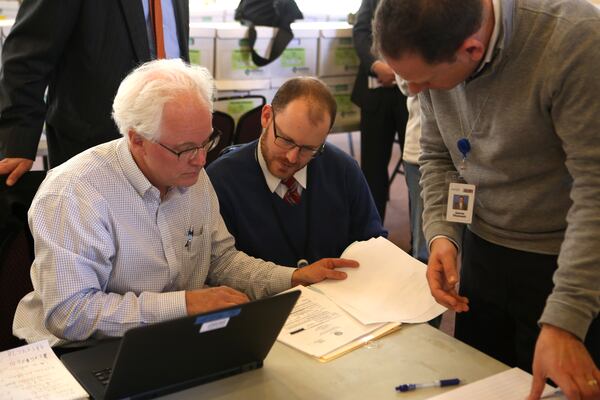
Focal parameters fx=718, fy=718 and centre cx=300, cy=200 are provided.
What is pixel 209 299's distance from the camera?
5.23 ft

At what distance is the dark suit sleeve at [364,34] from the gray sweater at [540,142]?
218 centimetres

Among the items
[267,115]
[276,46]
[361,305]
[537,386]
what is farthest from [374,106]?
[537,386]

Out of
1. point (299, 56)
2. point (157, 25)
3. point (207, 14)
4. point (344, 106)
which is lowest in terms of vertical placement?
point (344, 106)

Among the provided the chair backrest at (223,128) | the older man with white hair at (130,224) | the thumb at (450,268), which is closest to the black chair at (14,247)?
the older man with white hair at (130,224)

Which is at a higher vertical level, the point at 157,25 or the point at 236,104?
the point at 157,25

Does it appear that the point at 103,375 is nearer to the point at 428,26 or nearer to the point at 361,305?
the point at 361,305

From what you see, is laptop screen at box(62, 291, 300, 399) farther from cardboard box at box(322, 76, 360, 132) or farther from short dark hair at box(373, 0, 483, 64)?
cardboard box at box(322, 76, 360, 132)

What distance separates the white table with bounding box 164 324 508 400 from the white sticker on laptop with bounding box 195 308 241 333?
0.60 ft

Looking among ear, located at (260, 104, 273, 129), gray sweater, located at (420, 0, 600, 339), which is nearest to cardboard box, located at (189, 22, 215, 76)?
ear, located at (260, 104, 273, 129)

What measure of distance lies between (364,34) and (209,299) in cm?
260

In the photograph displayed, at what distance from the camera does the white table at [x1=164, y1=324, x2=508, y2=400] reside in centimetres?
138

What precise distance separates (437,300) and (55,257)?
828mm

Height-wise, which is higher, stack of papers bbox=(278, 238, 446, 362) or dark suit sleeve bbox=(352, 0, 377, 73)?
dark suit sleeve bbox=(352, 0, 377, 73)

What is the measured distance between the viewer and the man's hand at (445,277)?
1.57 meters
